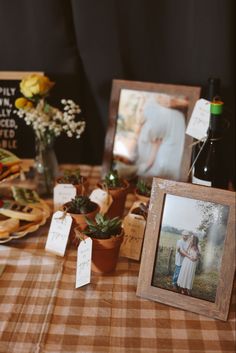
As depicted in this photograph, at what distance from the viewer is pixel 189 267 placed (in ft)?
2.83

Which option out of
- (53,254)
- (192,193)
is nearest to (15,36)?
(53,254)

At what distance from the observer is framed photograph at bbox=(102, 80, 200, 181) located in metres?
1.26

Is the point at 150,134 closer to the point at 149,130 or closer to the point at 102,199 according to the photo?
the point at 149,130

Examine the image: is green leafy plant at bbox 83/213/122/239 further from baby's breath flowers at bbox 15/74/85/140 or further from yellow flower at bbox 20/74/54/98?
yellow flower at bbox 20/74/54/98

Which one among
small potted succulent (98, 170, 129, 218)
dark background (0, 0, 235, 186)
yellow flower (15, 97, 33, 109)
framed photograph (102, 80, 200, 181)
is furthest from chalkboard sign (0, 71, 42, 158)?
small potted succulent (98, 170, 129, 218)

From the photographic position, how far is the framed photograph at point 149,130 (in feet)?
4.15

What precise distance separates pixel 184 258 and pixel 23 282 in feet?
1.25

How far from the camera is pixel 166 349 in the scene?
783mm

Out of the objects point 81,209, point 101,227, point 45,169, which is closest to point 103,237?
point 101,227

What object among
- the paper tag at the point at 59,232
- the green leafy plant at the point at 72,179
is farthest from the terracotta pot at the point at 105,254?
the green leafy plant at the point at 72,179

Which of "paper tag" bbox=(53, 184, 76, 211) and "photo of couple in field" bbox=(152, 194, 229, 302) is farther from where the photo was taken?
"paper tag" bbox=(53, 184, 76, 211)

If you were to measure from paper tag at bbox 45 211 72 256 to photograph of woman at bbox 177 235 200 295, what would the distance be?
0.99 feet

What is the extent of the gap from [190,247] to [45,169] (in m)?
0.65

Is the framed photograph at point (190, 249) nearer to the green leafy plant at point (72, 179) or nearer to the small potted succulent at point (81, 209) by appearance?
the small potted succulent at point (81, 209)
